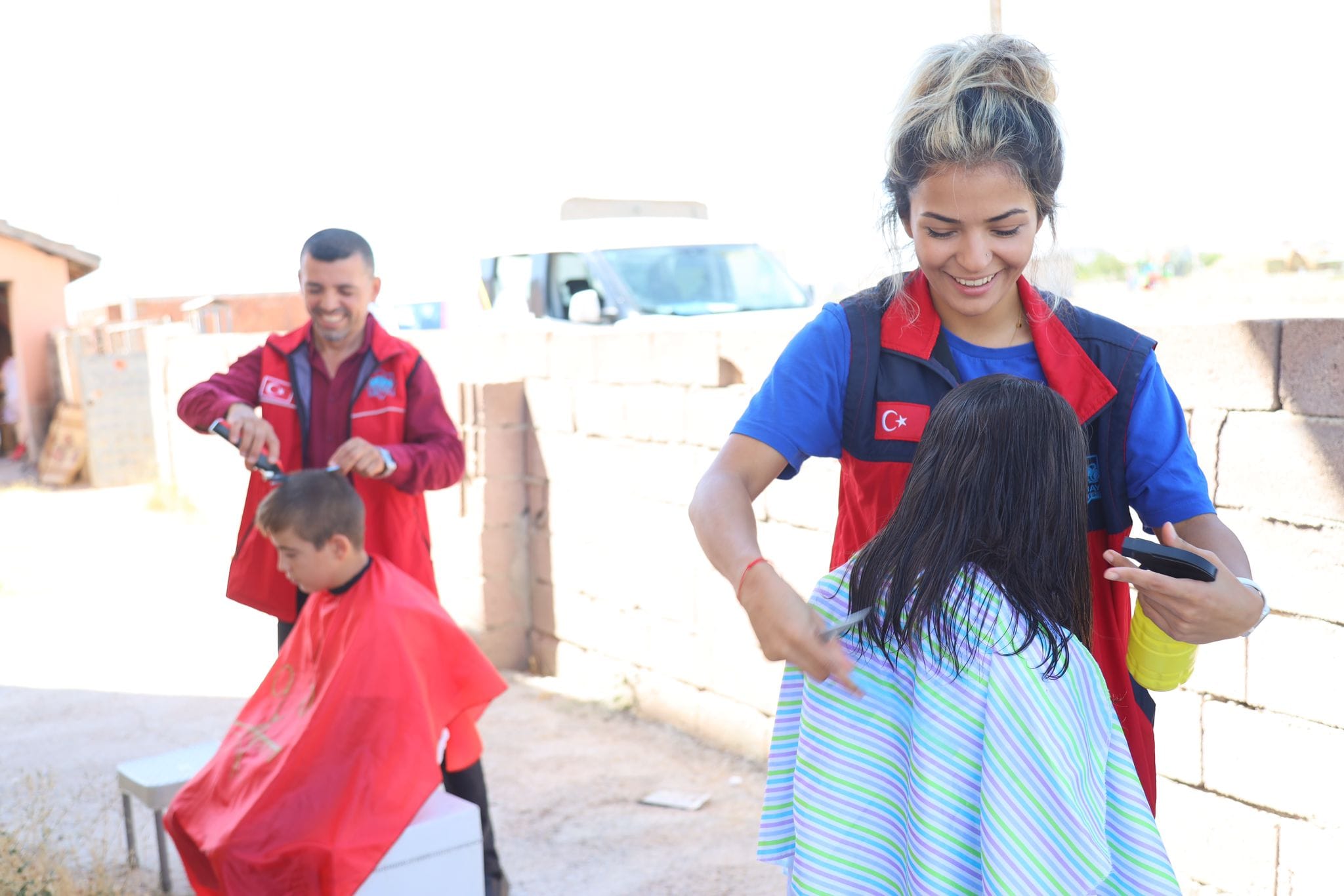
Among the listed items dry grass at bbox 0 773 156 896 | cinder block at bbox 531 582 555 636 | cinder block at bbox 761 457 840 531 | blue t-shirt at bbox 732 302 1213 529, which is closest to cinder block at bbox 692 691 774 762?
cinder block at bbox 761 457 840 531

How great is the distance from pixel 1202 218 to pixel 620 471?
127ft

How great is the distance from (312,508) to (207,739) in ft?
9.26

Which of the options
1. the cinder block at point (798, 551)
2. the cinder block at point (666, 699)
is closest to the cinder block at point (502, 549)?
the cinder block at point (666, 699)

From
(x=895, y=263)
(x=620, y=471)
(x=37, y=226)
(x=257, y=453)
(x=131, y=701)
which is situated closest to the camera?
(x=895, y=263)

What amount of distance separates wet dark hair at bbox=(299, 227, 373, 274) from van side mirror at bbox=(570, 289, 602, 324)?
3.71 metres

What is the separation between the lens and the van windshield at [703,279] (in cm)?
763

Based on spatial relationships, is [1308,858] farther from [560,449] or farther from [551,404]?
[551,404]

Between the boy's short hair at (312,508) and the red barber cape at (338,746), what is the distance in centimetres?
20

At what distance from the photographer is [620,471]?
18.6ft

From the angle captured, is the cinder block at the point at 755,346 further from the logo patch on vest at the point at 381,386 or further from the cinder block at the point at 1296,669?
the cinder block at the point at 1296,669

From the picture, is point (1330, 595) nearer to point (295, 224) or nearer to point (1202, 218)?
point (1202, 218)

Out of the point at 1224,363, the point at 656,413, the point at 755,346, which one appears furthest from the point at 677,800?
the point at 1224,363

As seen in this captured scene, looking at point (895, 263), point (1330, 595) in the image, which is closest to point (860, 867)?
point (895, 263)

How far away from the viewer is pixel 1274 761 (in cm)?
313
